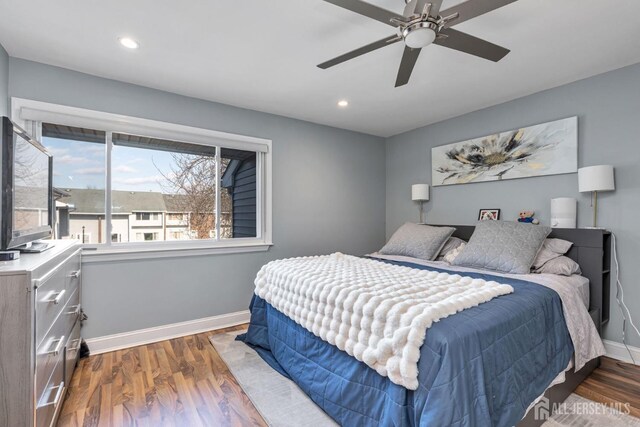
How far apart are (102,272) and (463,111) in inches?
160

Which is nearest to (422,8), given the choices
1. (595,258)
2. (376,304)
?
(376,304)

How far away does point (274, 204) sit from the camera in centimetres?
351

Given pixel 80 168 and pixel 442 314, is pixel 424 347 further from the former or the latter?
pixel 80 168

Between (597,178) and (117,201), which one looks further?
(117,201)

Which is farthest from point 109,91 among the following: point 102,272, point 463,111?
point 463,111

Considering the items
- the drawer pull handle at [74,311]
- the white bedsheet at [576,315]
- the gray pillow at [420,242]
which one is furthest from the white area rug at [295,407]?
the gray pillow at [420,242]

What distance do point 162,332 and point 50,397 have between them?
142cm

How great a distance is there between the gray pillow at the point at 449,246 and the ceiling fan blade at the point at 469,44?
1.83m

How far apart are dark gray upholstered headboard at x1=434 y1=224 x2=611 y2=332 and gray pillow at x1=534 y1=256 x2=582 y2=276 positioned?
0.08 meters

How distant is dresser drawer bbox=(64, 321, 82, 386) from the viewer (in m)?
1.85

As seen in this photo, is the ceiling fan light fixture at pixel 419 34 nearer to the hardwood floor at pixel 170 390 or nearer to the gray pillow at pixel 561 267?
the gray pillow at pixel 561 267

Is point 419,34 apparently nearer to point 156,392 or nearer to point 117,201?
point 156,392

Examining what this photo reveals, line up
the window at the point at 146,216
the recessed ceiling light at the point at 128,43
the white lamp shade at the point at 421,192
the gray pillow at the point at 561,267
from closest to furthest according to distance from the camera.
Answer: the recessed ceiling light at the point at 128,43 < the gray pillow at the point at 561,267 < the window at the point at 146,216 < the white lamp shade at the point at 421,192

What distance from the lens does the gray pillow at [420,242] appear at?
9.94 ft
